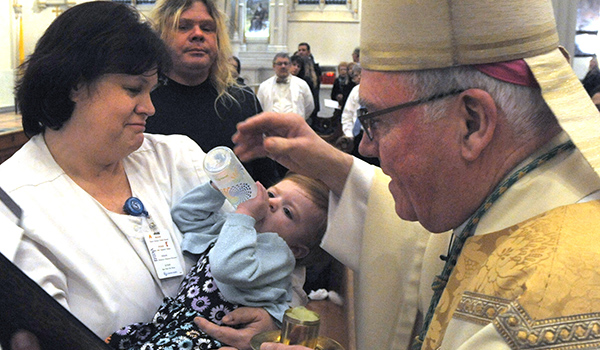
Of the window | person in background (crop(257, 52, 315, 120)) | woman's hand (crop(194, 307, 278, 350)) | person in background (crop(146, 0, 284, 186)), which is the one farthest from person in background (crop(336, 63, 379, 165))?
the window

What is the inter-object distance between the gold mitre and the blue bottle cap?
0.95 metres

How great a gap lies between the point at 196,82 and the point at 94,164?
136cm

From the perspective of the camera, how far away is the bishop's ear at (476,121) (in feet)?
4.57

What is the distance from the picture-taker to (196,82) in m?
3.36

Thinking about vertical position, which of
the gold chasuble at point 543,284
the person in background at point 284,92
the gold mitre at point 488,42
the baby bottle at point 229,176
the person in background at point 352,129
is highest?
the gold mitre at point 488,42

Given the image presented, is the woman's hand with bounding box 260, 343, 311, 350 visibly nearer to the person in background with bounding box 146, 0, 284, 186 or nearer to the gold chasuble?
the gold chasuble

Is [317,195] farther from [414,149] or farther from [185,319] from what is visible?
[414,149]

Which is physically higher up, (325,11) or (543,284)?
(543,284)

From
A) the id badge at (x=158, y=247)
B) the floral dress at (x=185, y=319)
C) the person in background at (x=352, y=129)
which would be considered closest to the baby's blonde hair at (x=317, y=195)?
the floral dress at (x=185, y=319)

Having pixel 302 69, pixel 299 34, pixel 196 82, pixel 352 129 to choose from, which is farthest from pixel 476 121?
pixel 299 34

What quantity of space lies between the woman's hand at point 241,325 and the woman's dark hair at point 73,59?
2.61 feet

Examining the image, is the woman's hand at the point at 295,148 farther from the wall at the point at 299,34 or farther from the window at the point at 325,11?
the window at the point at 325,11

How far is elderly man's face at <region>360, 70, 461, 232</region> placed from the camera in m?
1.46


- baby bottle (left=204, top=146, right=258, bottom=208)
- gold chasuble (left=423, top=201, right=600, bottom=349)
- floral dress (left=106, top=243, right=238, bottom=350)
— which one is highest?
gold chasuble (left=423, top=201, right=600, bottom=349)
